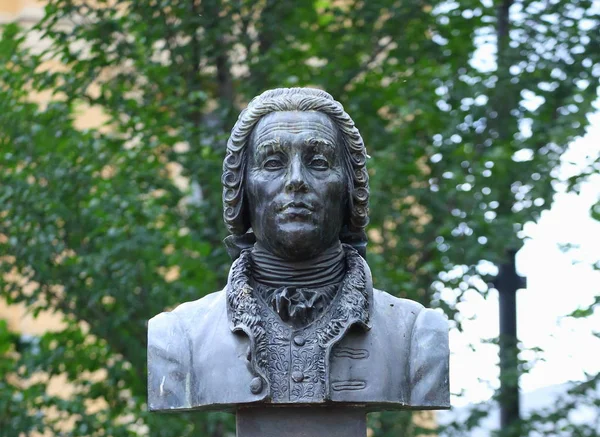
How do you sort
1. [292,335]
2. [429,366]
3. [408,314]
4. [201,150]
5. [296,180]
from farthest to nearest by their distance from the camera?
[201,150] → [408,314] → [429,366] → [292,335] → [296,180]

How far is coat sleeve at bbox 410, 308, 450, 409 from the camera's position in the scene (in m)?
7.41

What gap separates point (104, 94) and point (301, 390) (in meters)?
5.81

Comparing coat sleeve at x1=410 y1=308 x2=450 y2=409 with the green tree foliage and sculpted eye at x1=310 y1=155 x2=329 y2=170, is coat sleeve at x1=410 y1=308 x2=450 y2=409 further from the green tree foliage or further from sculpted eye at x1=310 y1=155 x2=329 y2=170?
the green tree foliage

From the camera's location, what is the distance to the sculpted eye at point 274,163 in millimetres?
7348

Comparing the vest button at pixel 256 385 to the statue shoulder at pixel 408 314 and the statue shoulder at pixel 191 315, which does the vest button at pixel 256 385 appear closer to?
the statue shoulder at pixel 191 315

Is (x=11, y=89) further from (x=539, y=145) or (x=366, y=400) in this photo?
(x=366, y=400)

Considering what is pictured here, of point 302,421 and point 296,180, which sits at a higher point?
point 296,180

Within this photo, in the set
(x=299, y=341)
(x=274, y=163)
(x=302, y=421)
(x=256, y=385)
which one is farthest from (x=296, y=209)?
(x=302, y=421)

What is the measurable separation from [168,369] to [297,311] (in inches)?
24.1

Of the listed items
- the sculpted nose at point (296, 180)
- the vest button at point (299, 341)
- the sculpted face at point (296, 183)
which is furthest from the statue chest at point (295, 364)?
the sculpted nose at point (296, 180)

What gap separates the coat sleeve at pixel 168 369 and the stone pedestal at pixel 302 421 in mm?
273

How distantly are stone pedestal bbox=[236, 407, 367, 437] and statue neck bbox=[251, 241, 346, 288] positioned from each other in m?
0.52

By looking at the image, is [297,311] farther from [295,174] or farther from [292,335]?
[295,174]

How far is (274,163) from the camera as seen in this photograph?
7355 mm
